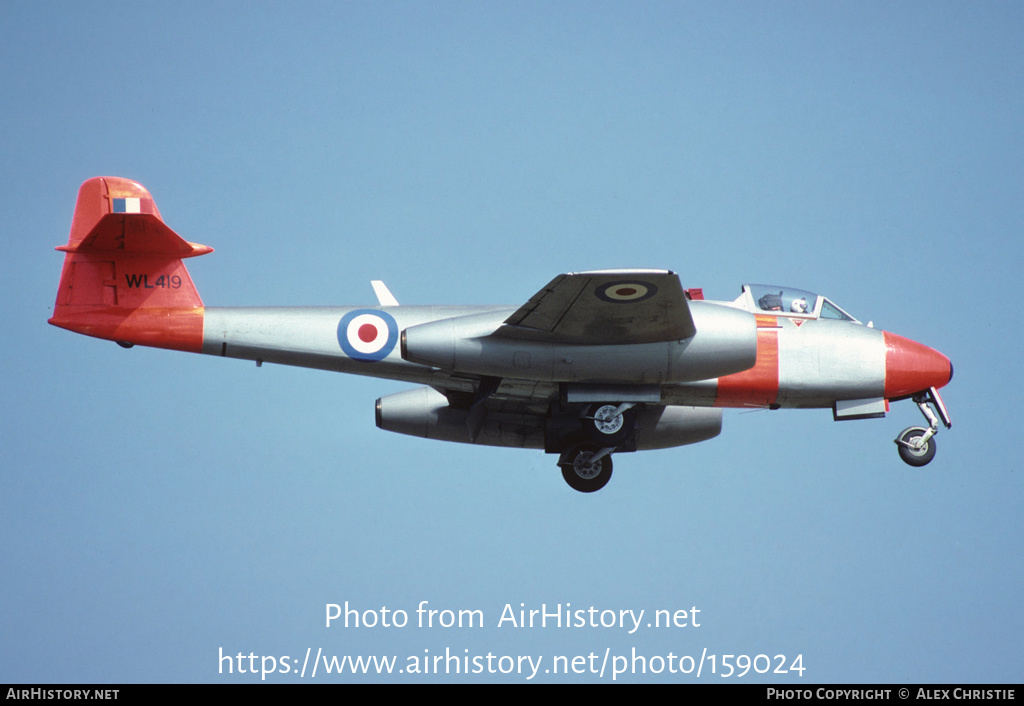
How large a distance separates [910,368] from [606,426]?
5.01 meters

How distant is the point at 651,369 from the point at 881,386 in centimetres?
426

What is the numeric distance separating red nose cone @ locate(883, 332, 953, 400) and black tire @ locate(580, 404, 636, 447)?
4.21m

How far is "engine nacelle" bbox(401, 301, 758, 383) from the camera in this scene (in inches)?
694

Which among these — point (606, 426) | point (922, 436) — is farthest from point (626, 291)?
point (922, 436)

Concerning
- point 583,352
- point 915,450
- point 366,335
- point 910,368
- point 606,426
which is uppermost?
point 366,335

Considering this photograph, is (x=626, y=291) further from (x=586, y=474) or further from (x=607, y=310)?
(x=586, y=474)

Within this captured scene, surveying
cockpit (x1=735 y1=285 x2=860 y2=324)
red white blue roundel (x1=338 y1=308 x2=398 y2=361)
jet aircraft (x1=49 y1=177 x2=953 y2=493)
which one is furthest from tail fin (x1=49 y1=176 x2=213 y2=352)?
cockpit (x1=735 y1=285 x2=860 y2=324)

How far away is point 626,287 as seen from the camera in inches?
659

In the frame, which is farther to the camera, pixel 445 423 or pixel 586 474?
pixel 445 423

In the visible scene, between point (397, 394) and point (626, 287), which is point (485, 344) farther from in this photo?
point (397, 394)

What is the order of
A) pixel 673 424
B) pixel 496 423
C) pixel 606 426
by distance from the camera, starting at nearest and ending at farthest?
1. pixel 606 426
2. pixel 496 423
3. pixel 673 424

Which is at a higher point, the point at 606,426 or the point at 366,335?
the point at 366,335

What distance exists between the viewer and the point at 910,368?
19953 mm

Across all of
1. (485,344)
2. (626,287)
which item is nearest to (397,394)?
(485,344)
